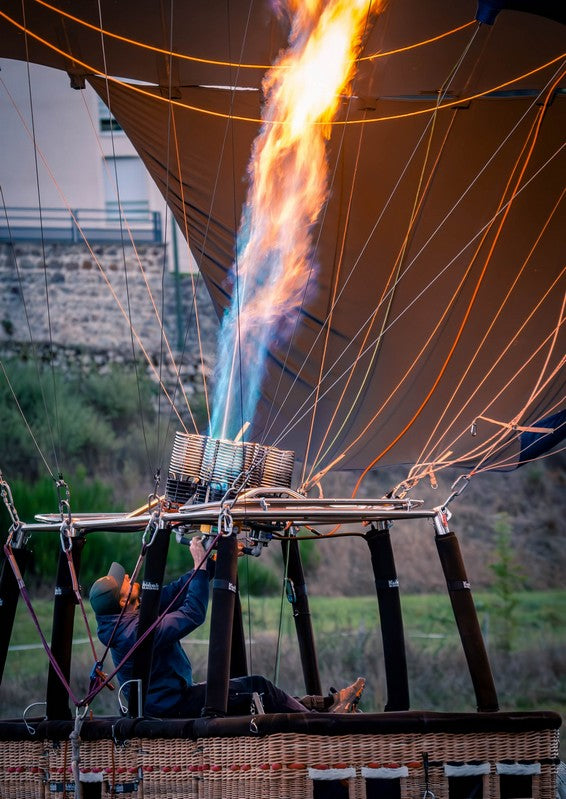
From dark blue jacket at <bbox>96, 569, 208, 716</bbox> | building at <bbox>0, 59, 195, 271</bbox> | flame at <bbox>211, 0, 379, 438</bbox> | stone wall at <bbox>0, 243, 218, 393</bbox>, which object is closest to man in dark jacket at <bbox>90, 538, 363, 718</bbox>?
dark blue jacket at <bbox>96, 569, 208, 716</bbox>

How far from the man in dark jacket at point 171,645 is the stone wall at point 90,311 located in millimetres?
8087

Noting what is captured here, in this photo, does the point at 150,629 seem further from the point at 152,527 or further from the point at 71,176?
the point at 71,176

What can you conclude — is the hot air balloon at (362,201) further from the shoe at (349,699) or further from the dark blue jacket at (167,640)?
the dark blue jacket at (167,640)

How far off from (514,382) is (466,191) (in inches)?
37.2

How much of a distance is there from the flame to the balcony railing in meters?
6.70

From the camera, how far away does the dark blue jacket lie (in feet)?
11.2

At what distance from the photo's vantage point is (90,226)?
39.8 feet

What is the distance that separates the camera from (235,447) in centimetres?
374

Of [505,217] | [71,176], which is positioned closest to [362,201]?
[505,217]

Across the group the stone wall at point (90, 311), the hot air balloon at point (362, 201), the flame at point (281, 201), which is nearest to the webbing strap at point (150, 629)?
the hot air balloon at point (362, 201)

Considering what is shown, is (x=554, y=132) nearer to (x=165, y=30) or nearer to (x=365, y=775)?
(x=165, y=30)

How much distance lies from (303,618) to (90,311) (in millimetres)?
8190

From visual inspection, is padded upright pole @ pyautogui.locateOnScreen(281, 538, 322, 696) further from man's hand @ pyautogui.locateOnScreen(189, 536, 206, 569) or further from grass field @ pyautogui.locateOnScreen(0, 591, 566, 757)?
grass field @ pyautogui.locateOnScreen(0, 591, 566, 757)

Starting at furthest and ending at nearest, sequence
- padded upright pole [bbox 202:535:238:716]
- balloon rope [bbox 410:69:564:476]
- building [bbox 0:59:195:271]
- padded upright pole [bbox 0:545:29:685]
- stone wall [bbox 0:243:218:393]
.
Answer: stone wall [bbox 0:243:218:393], building [bbox 0:59:195:271], balloon rope [bbox 410:69:564:476], padded upright pole [bbox 0:545:29:685], padded upright pole [bbox 202:535:238:716]
